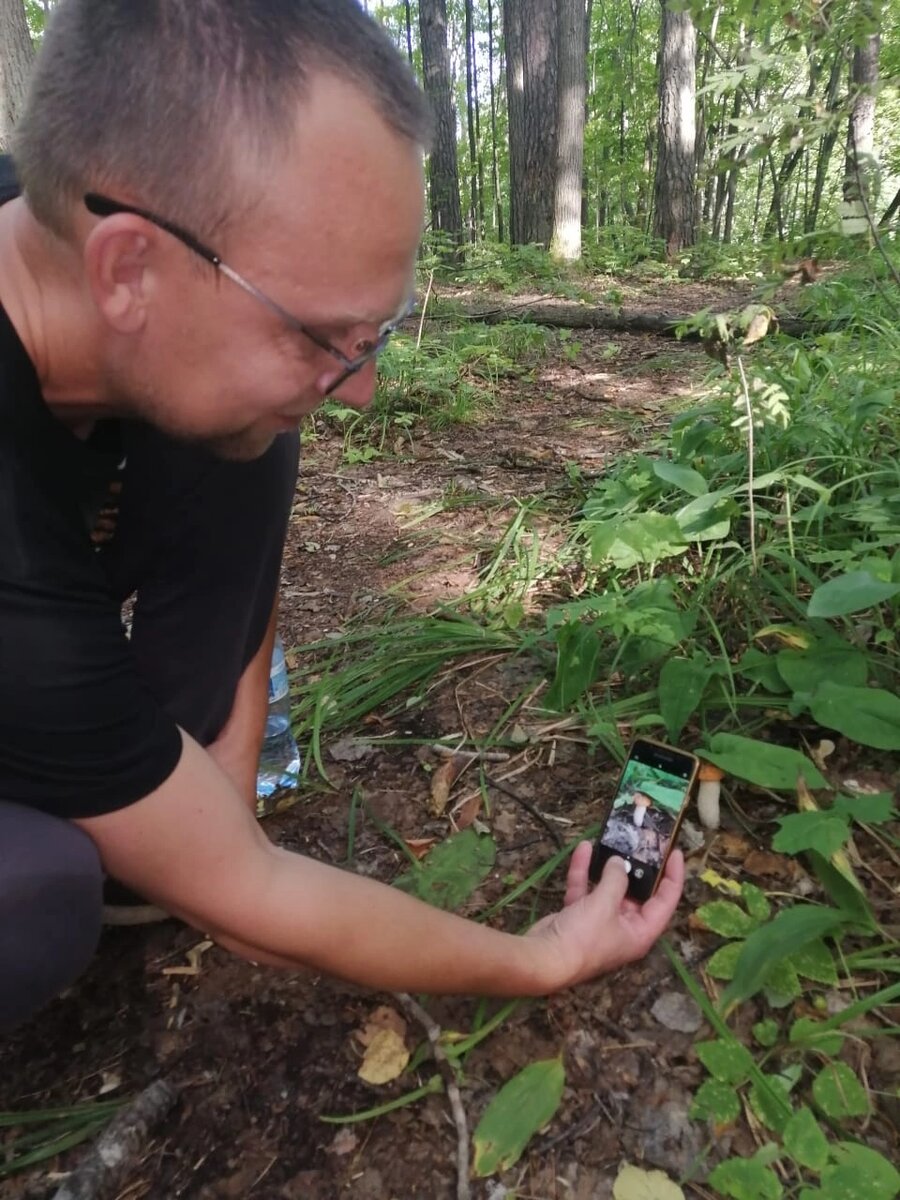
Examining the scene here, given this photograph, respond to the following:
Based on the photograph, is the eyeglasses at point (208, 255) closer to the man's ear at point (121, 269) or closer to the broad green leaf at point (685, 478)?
the man's ear at point (121, 269)

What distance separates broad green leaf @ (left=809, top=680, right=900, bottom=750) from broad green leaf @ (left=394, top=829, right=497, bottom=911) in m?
0.65

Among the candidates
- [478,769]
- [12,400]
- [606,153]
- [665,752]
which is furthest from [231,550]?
[606,153]

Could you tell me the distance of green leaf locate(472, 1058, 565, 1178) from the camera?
1002 mm

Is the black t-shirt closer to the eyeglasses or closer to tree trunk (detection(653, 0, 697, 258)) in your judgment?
the eyeglasses

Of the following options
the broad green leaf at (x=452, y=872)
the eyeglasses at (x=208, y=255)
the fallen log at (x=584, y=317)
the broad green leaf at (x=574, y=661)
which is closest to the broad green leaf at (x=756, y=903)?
the broad green leaf at (x=452, y=872)

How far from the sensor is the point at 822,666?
1495mm

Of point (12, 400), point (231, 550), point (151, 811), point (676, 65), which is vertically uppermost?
point (676, 65)

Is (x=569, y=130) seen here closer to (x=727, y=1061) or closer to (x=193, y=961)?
(x=193, y=961)

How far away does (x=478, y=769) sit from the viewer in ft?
5.59

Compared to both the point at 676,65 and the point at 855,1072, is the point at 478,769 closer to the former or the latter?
the point at 855,1072

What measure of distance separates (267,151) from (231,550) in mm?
730

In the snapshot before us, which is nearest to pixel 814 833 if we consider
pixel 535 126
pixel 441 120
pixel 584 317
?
pixel 584 317

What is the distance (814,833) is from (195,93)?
1.23 m

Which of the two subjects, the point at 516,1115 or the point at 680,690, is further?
the point at 680,690
